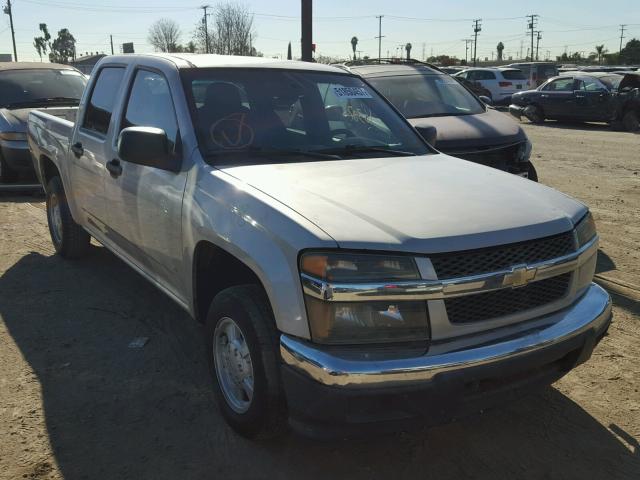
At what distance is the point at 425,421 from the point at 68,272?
4.20 m

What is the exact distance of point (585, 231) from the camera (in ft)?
9.67

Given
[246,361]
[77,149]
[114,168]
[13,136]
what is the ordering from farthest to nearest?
1. [13,136]
2. [77,149]
3. [114,168]
4. [246,361]

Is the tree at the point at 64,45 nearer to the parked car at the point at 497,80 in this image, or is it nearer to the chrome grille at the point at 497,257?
the parked car at the point at 497,80

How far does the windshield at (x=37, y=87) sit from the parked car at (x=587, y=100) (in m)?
10.8

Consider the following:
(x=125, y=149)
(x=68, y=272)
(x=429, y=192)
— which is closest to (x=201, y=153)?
(x=125, y=149)

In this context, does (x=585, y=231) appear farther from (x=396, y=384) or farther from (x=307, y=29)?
(x=307, y=29)

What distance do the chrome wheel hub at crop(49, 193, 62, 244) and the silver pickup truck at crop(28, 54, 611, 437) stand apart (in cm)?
202

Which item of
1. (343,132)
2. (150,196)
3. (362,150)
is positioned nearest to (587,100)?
(343,132)

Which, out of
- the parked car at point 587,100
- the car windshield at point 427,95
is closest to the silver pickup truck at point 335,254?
the car windshield at point 427,95

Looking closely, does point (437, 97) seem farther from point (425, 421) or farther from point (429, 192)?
point (425, 421)

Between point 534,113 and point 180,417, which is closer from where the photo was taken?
point 180,417

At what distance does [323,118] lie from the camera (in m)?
3.87

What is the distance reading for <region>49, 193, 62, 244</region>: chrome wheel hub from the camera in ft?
18.8

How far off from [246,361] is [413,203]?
1070 mm
